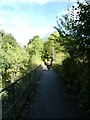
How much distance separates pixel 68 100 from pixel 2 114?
252 inches

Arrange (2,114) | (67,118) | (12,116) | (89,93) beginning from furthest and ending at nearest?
(89,93), (67,118), (12,116), (2,114)

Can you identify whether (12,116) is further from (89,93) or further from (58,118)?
(89,93)

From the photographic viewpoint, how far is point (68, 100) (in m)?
13.6

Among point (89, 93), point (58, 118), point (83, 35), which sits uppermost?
point (83, 35)

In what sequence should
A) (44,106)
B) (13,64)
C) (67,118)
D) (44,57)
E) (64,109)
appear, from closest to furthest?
(67,118) < (64,109) < (44,106) < (13,64) < (44,57)

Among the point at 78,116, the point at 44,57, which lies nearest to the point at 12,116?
the point at 78,116

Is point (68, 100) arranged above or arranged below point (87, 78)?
below

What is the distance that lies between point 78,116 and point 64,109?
1.49m

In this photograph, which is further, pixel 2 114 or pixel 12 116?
pixel 12 116

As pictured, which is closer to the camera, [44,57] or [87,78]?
[87,78]

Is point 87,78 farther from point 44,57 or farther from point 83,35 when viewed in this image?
point 44,57

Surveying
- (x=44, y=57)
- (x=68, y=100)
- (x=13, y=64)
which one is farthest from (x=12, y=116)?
(x=44, y=57)

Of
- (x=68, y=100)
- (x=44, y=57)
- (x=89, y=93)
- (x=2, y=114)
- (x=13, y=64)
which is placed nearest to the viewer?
(x=2, y=114)

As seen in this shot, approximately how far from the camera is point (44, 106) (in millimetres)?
11977
